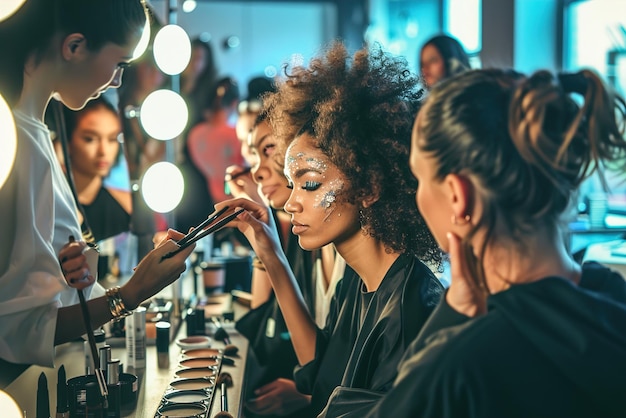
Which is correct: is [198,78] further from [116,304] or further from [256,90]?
[116,304]

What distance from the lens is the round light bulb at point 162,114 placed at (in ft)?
7.06

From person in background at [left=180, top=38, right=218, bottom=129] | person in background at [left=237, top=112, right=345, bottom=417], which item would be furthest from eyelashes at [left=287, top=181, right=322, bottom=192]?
person in background at [left=180, top=38, right=218, bottom=129]

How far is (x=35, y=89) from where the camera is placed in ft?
4.73

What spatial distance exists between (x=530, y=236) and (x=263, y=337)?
1234mm

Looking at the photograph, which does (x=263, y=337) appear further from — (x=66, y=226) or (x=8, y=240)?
(x=8, y=240)

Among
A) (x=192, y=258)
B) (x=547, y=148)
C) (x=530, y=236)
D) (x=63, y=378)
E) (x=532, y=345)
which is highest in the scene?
(x=547, y=148)

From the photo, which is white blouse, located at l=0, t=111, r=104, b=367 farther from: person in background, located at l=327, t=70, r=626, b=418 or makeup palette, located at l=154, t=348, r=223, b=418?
person in background, located at l=327, t=70, r=626, b=418

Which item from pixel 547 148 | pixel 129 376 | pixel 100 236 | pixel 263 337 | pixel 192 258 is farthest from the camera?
pixel 192 258

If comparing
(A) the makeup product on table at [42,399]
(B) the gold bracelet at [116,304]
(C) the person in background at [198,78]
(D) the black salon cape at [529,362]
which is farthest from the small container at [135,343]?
(C) the person in background at [198,78]

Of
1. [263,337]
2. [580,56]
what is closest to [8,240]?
[263,337]

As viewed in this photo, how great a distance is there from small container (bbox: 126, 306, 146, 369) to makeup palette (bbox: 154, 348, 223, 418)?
3.7 inches

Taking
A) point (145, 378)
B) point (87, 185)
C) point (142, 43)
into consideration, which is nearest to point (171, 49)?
point (142, 43)

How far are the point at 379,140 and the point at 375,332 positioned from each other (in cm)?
35

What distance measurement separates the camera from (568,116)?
854 mm
